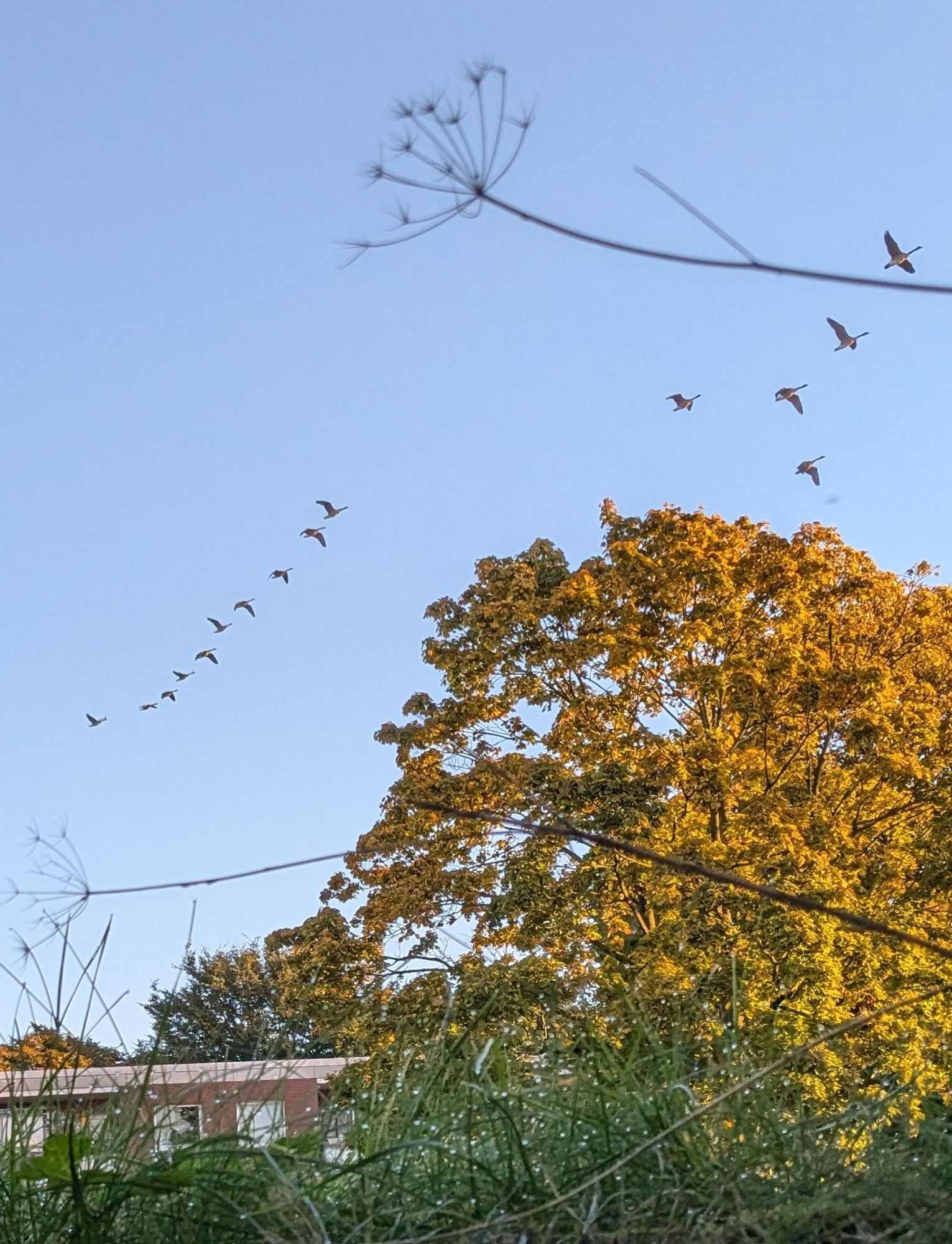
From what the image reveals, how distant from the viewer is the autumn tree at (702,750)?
43.1ft

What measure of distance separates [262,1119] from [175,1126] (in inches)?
6.3

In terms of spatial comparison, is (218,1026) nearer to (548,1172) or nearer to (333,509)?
(548,1172)

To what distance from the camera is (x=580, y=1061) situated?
189 centimetres

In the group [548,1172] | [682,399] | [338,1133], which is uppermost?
[682,399]

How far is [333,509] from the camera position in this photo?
15.8 metres

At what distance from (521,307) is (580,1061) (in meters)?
4.92

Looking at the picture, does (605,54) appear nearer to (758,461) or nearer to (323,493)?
(758,461)

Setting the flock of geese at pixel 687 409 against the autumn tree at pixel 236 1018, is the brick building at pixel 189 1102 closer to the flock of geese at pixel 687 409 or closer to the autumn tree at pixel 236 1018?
the autumn tree at pixel 236 1018

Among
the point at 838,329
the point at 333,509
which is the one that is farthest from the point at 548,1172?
the point at 333,509

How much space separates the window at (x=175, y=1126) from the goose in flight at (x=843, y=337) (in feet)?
25.3

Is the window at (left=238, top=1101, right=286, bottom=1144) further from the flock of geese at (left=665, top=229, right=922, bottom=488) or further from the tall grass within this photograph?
the flock of geese at (left=665, top=229, right=922, bottom=488)

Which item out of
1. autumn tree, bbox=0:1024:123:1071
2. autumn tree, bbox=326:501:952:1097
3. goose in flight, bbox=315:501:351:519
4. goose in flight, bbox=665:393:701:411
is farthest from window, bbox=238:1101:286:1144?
goose in flight, bbox=315:501:351:519

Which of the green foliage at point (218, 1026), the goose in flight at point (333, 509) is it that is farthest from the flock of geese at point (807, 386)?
the green foliage at point (218, 1026)

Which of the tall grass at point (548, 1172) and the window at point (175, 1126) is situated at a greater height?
the window at point (175, 1126)
